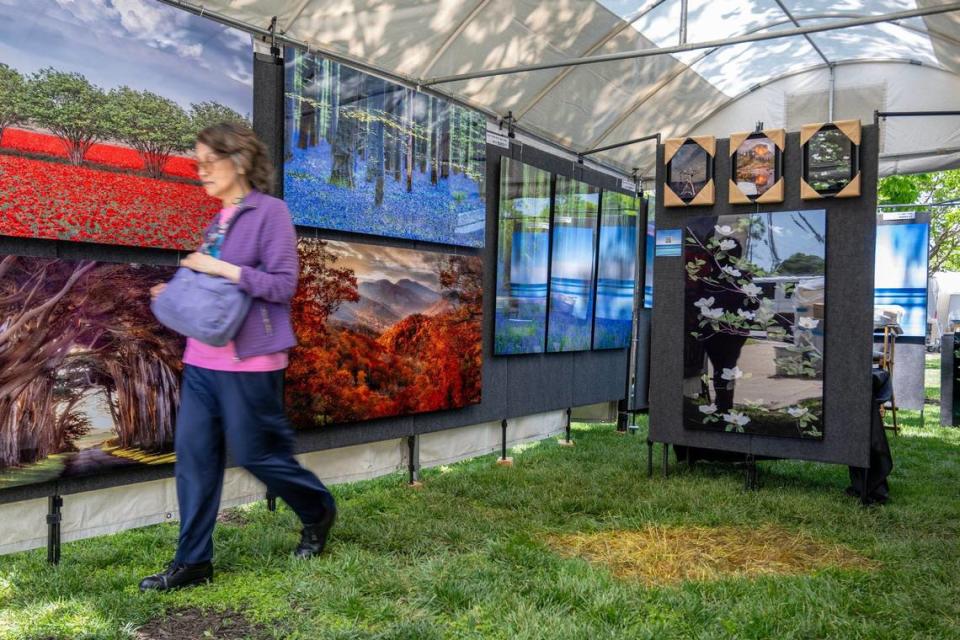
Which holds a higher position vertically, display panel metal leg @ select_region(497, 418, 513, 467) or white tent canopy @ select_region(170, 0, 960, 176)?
white tent canopy @ select_region(170, 0, 960, 176)

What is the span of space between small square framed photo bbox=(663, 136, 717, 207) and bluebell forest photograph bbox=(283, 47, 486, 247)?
3.94ft

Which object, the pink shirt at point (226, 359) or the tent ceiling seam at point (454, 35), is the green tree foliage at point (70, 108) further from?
the tent ceiling seam at point (454, 35)

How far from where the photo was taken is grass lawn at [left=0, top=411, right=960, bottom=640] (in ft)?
8.08

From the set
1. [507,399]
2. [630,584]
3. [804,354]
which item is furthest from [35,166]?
[804,354]

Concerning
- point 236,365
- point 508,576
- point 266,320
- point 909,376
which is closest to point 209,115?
point 266,320

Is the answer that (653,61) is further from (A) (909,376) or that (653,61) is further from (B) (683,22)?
(A) (909,376)

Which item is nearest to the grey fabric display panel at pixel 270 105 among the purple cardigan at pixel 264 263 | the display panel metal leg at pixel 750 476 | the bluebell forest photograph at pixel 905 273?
the purple cardigan at pixel 264 263

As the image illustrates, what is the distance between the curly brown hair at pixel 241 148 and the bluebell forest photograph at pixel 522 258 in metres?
2.64

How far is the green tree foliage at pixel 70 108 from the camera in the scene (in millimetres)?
2770

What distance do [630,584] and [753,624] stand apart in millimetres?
513

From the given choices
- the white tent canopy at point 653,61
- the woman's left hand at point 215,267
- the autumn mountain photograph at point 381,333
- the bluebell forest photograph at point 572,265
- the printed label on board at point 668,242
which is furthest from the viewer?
the bluebell forest photograph at point 572,265

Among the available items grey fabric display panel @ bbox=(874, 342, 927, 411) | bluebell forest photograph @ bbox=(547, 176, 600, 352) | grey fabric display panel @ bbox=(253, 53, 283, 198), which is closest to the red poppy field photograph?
grey fabric display panel @ bbox=(253, 53, 283, 198)

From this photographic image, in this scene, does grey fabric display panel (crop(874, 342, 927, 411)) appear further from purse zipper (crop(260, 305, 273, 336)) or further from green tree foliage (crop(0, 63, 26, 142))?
green tree foliage (crop(0, 63, 26, 142))

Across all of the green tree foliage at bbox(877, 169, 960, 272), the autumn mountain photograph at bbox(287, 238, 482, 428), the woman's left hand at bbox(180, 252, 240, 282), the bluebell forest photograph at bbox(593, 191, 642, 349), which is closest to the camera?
the woman's left hand at bbox(180, 252, 240, 282)
